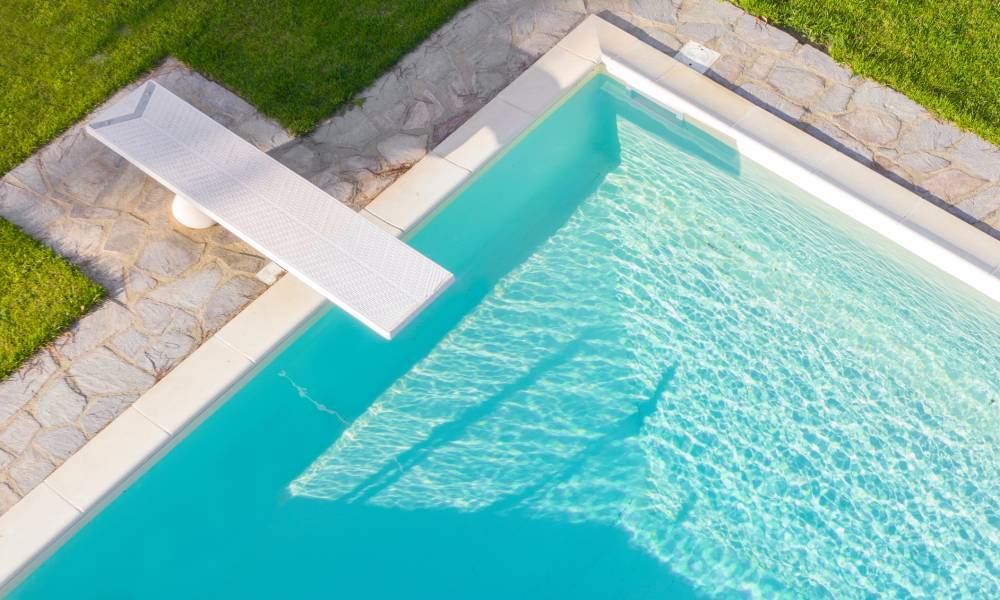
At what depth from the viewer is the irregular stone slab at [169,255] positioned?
6.98 m

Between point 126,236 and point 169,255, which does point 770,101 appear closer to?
point 169,255

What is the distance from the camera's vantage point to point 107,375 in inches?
260

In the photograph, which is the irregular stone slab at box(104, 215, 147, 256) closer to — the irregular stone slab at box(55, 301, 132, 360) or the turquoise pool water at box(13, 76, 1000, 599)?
A: the irregular stone slab at box(55, 301, 132, 360)

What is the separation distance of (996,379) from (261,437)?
4.51 meters

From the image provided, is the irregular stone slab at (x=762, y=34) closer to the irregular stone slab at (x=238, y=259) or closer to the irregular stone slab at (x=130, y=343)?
the irregular stone slab at (x=238, y=259)

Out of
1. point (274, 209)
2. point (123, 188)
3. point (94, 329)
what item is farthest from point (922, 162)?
point (94, 329)

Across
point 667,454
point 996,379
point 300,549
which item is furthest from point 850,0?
point 300,549

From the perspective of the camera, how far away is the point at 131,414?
646cm

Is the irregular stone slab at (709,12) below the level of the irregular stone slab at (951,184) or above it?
above

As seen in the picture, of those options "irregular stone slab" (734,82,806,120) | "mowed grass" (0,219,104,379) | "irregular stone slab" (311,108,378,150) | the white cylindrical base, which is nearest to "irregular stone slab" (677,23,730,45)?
"irregular stone slab" (734,82,806,120)

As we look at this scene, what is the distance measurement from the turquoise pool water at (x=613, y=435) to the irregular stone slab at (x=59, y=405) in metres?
0.61

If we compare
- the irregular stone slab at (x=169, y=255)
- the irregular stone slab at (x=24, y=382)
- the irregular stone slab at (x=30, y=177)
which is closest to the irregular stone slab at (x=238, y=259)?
the irregular stone slab at (x=169, y=255)

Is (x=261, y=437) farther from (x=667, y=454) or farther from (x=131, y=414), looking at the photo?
(x=667, y=454)

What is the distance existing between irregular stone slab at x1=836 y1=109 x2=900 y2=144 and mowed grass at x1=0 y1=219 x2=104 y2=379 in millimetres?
5082
